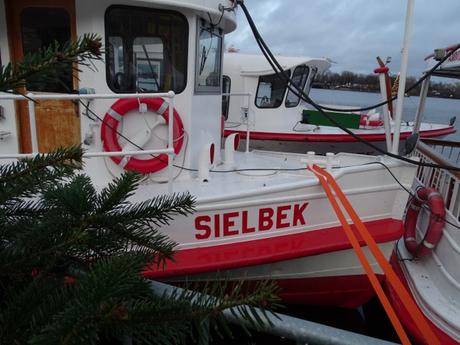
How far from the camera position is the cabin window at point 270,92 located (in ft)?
26.9

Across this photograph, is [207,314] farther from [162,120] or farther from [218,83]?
[218,83]

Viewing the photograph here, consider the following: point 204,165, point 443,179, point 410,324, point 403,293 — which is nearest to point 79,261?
point 403,293

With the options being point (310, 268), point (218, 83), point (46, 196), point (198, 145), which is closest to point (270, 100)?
point (218, 83)

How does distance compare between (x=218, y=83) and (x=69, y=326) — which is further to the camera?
(x=218, y=83)

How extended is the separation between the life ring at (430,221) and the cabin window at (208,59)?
2.36 meters

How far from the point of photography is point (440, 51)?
384 centimetres

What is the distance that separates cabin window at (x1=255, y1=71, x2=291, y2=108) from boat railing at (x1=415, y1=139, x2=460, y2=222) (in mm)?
4007

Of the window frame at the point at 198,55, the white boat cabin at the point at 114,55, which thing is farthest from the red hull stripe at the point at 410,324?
the window frame at the point at 198,55

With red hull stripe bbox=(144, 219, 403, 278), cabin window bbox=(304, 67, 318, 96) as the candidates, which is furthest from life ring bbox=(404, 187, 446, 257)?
cabin window bbox=(304, 67, 318, 96)

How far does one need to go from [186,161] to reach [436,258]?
2.51 metres

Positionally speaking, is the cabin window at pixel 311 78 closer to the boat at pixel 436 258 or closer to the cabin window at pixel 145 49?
the boat at pixel 436 258

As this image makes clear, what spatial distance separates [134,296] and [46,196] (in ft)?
1.19

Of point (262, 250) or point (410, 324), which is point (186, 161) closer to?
point (262, 250)

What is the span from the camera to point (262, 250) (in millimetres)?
2984
